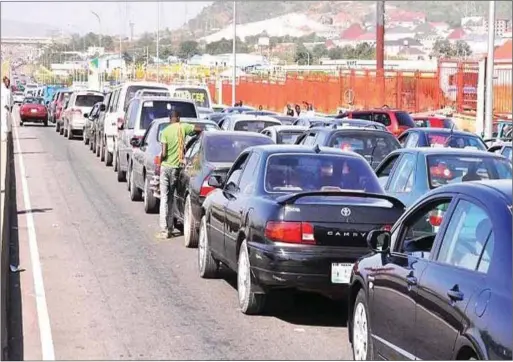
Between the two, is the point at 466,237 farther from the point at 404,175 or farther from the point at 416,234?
the point at 404,175

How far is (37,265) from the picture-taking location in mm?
12422

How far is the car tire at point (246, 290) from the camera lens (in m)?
9.58

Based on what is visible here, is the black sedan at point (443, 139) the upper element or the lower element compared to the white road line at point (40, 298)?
upper

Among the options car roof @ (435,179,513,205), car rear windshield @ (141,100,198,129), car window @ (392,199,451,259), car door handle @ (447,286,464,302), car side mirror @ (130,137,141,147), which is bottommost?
car side mirror @ (130,137,141,147)

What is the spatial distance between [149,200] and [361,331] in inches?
413

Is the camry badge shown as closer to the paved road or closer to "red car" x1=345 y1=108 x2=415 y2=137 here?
the paved road

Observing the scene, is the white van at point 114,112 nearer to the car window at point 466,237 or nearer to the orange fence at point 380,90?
the orange fence at point 380,90

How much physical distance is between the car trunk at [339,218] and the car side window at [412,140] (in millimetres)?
8911

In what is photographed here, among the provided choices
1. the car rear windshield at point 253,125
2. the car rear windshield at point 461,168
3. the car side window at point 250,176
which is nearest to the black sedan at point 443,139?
the car rear windshield at point 461,168

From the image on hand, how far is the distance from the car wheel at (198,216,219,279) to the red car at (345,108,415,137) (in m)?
17.2

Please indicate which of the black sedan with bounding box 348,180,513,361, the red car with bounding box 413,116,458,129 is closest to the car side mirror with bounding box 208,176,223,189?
the black sedan with bounding box 348,180,513,361

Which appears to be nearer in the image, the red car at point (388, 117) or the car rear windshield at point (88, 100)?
the red car at point (388, 117)

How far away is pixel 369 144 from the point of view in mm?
17094

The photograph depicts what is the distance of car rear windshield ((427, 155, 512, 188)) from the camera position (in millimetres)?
11492
